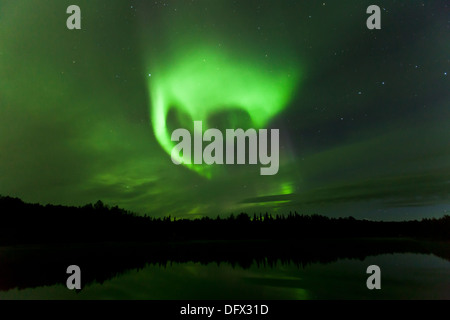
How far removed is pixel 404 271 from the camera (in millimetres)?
12180

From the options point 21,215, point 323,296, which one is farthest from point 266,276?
point 21,215

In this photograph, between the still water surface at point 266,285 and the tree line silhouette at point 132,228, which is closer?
the still water surface at point 266,285

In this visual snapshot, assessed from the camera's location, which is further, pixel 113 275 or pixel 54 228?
pixel 54 228

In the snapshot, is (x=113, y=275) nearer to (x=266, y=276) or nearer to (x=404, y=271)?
(x=266, y=276)

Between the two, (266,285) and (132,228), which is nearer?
(266,285)

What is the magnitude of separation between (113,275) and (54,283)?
230cm

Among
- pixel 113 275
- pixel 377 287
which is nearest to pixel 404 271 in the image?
pixel 377 287

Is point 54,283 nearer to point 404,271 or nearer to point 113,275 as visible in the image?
point 113,275

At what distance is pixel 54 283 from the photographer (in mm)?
10898

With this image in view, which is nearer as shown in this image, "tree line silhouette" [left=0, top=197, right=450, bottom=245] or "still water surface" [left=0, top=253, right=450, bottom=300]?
"still water surface" [left=0, top=253, right=450, bottom=300]
